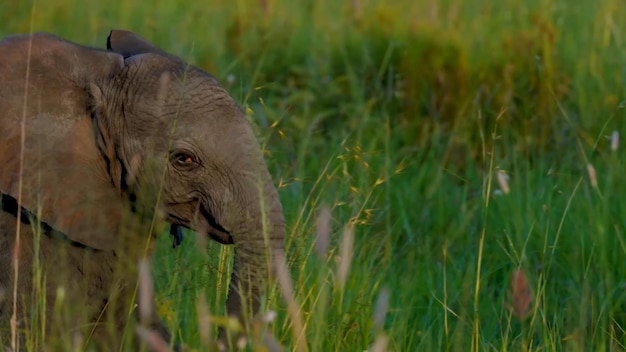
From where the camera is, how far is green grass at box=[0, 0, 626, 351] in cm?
442

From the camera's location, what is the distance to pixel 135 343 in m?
4.32

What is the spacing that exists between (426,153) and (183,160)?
2852 millimetres

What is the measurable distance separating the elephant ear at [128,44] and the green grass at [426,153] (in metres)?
0.38

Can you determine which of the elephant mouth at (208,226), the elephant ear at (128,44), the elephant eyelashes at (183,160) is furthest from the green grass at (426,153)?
the elephant ear at (128,44)

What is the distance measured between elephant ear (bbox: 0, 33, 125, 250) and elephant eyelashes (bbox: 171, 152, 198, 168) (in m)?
0.19

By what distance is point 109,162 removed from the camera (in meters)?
4.09

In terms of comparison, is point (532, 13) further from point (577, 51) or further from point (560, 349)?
point (560, 349)

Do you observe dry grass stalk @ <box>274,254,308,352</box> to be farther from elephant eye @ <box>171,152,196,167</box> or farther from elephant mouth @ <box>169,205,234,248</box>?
elephant eye @ <box>171,152,196,167</box>

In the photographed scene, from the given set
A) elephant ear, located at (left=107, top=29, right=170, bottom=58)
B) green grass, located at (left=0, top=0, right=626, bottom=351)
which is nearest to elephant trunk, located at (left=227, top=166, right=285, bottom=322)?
green grass, located at (left=0, top=0, right=626, bottom=351)

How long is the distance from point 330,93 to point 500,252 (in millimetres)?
1770

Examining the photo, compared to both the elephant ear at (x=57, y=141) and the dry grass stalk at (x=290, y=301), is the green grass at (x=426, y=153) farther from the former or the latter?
the elephant ear at (x=57, y=141)

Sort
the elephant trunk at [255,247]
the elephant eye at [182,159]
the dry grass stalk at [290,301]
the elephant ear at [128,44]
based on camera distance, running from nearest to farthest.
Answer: the dry grass stalk at [290,301], the elephant trunk at [255,247], the elephant eye at [182,159], the elephant ear at [128,44]

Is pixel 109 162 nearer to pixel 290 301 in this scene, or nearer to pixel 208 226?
pixel 208 226

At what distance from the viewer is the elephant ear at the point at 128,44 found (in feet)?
14.2
